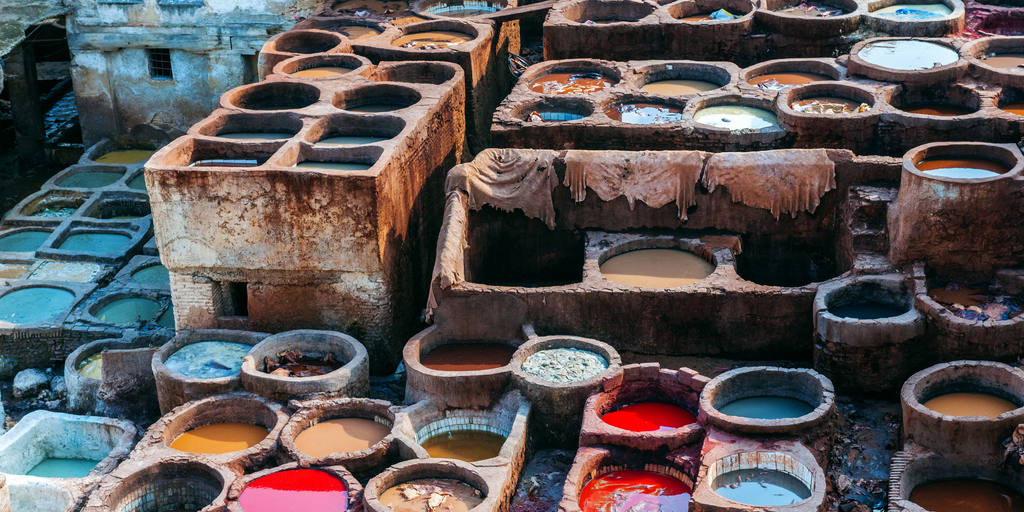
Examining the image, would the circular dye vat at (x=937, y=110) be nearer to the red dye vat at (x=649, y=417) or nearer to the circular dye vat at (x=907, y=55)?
the circular dye vat at (x=907, y=55)

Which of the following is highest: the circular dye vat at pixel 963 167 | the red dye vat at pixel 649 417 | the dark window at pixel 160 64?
the circular dye vat at pixel 963 167

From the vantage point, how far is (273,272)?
51.8ft

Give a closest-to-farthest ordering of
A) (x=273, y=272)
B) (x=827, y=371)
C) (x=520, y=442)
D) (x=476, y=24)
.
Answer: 1. (x=520, y=442)
2. (x=827, y=371)
3. (x=273, y=272)
4. (x=476, y=24)

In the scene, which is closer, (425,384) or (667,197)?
(425,384)

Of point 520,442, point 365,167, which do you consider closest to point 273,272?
point 365,167

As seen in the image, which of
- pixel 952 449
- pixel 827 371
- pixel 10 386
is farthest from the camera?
pixel 10 386

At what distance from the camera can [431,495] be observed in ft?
41.7

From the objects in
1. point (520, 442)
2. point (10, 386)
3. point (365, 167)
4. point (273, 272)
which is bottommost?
point (10, 386)

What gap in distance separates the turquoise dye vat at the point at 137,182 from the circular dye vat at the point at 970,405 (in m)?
15.7

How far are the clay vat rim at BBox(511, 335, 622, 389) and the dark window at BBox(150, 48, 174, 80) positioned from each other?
44.1 feet

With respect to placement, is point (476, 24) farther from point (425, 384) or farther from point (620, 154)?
point (425, 384)

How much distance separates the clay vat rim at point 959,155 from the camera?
14469 mm

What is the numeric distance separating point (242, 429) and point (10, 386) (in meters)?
5.54

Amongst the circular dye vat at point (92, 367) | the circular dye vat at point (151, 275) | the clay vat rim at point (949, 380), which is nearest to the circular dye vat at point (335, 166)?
the circular dye vat at point (92, 367)
